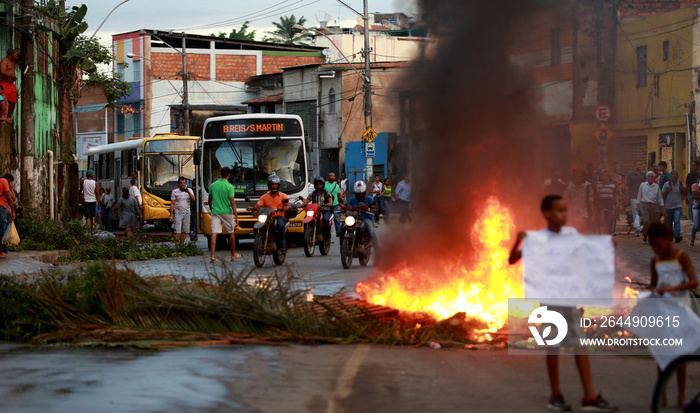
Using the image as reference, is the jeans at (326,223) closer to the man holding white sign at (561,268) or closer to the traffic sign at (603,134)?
the traffic sign at (603,134)

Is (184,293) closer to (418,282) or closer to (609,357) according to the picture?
(418,282)

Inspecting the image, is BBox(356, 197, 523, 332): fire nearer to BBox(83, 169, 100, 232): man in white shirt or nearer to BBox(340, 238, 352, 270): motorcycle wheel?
BBox(340, 238, 352, 270): motorcycle wheel

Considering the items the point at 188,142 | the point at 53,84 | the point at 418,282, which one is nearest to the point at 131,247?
the point at 53,84

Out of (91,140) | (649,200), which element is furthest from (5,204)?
(91,140)

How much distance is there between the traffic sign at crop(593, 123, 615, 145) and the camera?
10580 millimetres

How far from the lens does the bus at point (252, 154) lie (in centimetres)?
2080

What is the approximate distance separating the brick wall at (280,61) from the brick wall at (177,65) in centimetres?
425

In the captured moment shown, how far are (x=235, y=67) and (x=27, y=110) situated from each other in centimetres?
4155

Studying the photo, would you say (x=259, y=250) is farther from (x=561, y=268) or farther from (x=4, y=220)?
(x=561, y=268)

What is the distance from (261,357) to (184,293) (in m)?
1.53

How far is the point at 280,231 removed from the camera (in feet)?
51.3

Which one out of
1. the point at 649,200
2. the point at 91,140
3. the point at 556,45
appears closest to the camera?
the point at 556,45

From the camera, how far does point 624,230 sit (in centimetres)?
2420

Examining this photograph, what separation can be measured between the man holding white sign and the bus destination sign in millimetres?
16090
